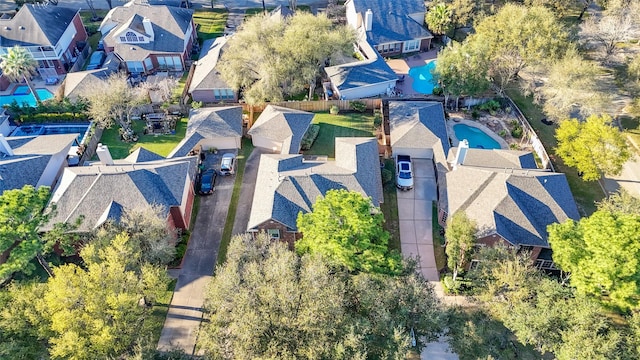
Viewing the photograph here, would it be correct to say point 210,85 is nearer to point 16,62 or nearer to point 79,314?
point 16,62

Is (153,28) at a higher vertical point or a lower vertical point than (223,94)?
higher

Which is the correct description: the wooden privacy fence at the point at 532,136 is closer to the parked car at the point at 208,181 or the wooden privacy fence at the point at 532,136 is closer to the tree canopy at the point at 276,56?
the tree canopy at the point at 276,56

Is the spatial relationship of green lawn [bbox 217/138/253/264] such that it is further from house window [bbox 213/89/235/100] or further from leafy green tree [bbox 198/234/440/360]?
leafy green tree [bbox 198/234/440/360]

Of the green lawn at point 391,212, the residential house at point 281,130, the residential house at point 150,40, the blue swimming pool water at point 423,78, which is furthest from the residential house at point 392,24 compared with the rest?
the residential house at point 150,40

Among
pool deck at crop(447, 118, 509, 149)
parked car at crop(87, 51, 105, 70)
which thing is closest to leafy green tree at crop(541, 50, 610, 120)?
pool deck at crop(447, 118, 509, 149)

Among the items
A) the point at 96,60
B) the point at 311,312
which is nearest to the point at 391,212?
the point at 311,312
